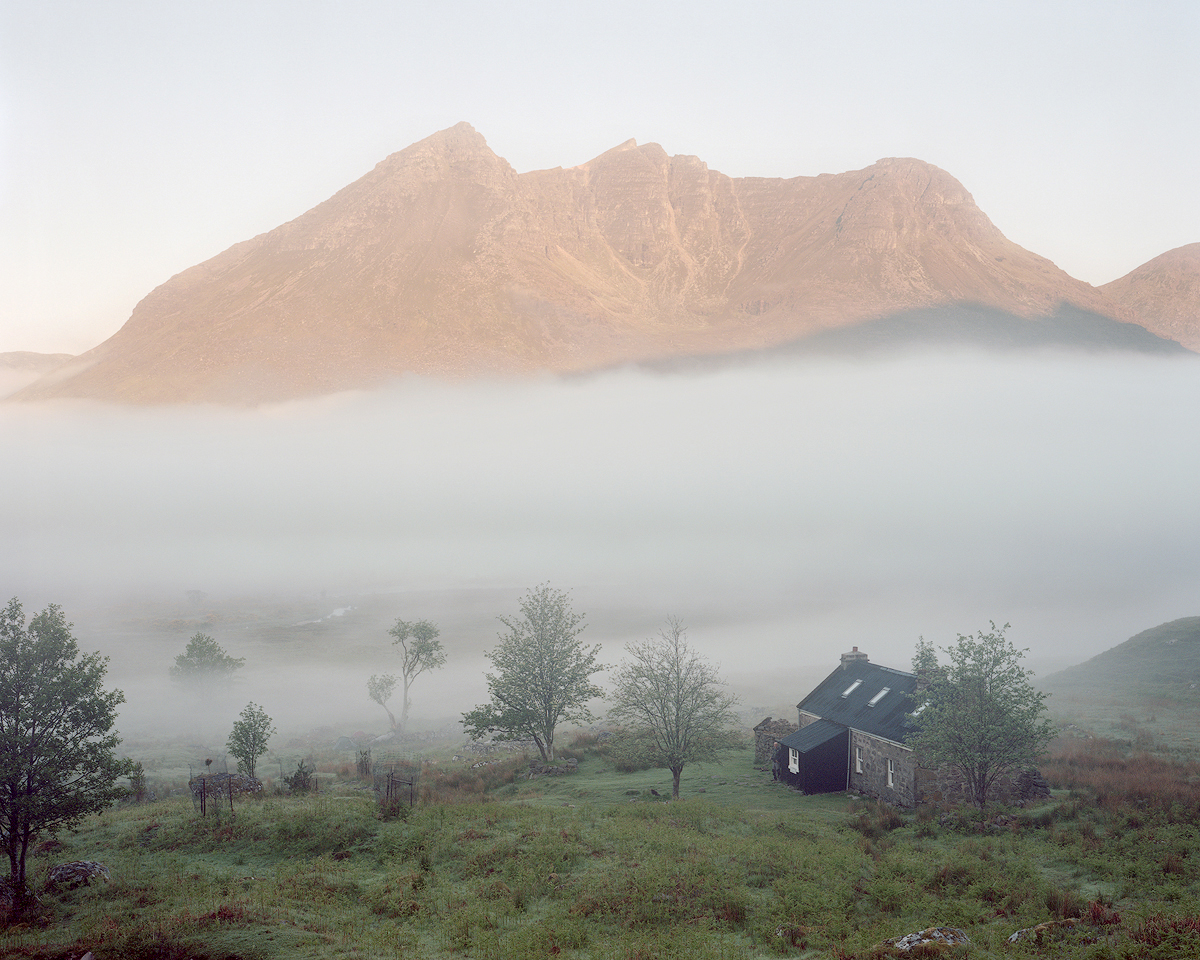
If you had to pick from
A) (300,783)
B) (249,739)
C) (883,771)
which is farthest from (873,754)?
(249,739)

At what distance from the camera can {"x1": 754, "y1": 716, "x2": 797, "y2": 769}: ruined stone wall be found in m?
48.6

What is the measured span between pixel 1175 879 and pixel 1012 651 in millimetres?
12810

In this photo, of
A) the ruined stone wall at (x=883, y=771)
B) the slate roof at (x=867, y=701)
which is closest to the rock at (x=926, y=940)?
the slate roof at (x=867, y=701)

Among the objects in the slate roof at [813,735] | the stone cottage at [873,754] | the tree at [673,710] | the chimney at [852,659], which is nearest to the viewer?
the stone cottage at [873,754]

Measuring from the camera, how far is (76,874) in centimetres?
2458

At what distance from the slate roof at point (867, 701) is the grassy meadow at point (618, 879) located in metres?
6.36

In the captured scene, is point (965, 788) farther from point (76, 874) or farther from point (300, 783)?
point (76, 874)

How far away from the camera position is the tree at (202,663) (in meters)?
83.5

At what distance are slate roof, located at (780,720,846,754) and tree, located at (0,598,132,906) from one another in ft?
119

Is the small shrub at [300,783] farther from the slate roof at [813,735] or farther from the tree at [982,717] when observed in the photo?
the tree at [982,717]

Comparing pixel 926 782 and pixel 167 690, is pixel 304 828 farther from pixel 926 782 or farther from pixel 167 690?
pixel 167 690

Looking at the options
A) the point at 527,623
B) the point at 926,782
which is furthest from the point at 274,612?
the point at 926,782

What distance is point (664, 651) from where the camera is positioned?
43.2m

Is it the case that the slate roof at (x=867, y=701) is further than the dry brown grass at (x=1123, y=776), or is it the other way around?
the slate roof at (x=867, y=701)
